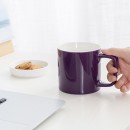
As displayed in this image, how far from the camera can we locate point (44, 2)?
1626 mm

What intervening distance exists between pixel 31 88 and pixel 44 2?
91 cm

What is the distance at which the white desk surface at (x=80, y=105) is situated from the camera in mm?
595

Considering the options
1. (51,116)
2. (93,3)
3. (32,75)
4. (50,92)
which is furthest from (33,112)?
(93,3)

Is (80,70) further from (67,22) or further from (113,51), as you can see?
(67,22)

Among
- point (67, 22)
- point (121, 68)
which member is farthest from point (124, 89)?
point (67, 22)

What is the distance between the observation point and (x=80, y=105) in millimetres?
Answer: 686

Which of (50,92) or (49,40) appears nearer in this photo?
(50,92)

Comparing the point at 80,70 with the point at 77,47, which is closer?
the point at 80,70

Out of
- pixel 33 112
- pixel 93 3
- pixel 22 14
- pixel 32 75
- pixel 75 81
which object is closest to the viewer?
pixel 33 112

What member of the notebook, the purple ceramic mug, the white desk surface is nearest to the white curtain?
the white desk surface

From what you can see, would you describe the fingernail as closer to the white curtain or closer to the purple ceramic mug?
the purple ceramic mug

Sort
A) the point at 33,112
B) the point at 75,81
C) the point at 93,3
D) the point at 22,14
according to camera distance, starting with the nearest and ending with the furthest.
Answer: the point at 33,112, the point at 75,81, the point at 93,3, the point at 22,14

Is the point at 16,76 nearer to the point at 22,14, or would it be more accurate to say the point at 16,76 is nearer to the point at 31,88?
the point at 31,88

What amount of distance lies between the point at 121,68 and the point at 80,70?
0.41 feet
